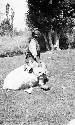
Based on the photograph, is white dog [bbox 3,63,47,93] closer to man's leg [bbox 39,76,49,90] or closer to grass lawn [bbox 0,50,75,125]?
man's leg [bbox 39,76,49,90]

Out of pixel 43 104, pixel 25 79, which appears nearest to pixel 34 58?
pixel 25 79

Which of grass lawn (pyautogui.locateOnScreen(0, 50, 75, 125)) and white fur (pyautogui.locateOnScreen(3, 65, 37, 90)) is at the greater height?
white fur (pyautogui.locateOnScreen(3, 65, 37, 90))

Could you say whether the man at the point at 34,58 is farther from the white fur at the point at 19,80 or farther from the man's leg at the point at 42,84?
the white fur at the point at 19,80

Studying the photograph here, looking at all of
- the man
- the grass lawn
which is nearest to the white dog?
the man

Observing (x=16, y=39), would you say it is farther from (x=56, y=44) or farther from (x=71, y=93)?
(x=71, y=93)

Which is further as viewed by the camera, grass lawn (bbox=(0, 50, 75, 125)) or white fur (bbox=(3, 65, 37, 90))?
white fur (bbox=(3, 65, 37, 90))

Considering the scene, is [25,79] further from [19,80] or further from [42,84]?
[42,84]

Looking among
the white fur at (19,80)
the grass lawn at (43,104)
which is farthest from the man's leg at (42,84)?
the white fur at (19,80)

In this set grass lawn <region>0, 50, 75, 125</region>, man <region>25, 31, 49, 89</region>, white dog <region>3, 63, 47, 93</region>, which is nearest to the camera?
grass lawn <region>0, 50, 75, 125</region>

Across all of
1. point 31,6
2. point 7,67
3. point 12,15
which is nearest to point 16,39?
point 31,6

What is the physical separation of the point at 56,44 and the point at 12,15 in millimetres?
58007

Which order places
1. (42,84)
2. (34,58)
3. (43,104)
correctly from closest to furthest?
(43,104), (34,58), (42,84)

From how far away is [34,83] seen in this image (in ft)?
47.7

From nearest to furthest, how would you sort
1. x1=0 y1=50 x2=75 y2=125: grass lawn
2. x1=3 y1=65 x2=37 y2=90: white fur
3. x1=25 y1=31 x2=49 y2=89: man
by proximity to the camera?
x1=0 y1=50 x2=75 y2=125: grass lawn, x1=25 y1=31 x2=49 y2=89: man, x1=3 y1=65 x2=37 y2=90: white fur
